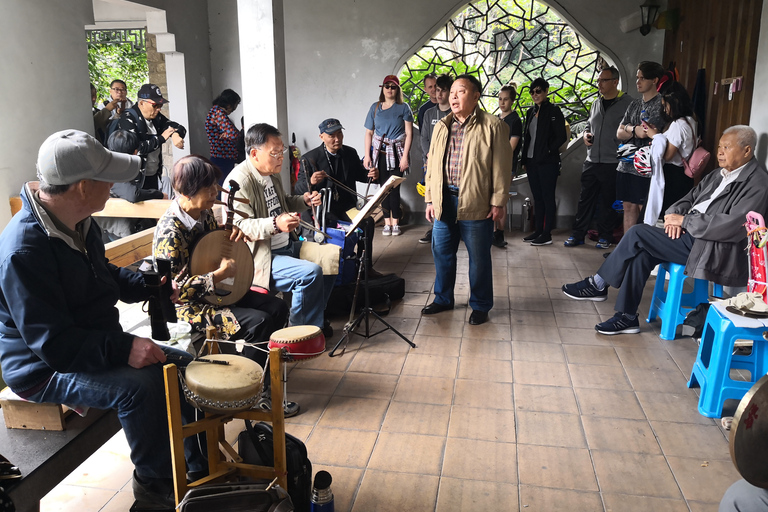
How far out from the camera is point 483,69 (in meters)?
7.32

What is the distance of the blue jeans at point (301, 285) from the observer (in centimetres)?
334

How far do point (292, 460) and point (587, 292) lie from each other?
3.14 metres

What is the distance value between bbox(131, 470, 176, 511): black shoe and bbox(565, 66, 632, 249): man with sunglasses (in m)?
5.17

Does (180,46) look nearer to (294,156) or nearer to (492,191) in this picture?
(294,156)

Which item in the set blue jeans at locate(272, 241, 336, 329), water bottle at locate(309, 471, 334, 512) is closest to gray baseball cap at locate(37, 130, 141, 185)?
water bottle at locate(309, 471, 334, 512)

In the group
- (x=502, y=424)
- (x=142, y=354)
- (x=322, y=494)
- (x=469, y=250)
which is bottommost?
(x=502, y=424)

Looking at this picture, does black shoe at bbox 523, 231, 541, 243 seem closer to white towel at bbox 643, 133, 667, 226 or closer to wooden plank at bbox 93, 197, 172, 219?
white towel at bbox 643, 133, 667, 226

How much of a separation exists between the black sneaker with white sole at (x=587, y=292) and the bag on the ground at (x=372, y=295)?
1.29 meters

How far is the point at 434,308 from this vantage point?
434cm

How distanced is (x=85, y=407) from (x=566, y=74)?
660cm

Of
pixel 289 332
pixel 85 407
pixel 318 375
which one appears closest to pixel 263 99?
pixel 318 375

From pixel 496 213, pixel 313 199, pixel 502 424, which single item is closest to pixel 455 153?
pixel 496 213

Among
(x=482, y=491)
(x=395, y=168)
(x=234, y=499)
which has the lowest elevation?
(x=482, y=491)

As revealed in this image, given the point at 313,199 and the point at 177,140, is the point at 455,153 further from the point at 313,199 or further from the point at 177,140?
the point at 177,140
